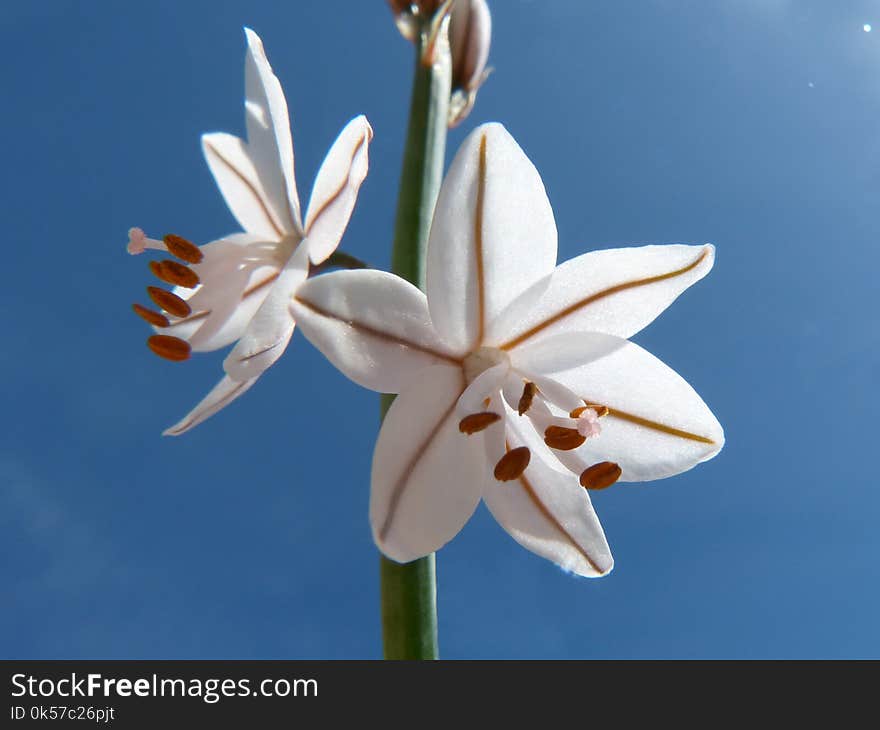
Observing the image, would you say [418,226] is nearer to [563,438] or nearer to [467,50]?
[563,438]

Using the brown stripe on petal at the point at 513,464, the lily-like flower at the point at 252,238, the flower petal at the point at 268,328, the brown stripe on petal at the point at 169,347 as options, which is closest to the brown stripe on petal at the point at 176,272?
the lily-like flower at the point at 252,238

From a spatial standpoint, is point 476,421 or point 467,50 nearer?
point 476,421

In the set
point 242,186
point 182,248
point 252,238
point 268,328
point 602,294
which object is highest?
point 242,186

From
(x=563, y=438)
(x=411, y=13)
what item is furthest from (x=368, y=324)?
(x=411, y=13)

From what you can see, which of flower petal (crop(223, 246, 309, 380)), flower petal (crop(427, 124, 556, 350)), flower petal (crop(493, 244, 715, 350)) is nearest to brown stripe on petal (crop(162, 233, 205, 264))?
flower petal (crop(223, 246, 309, 380))
